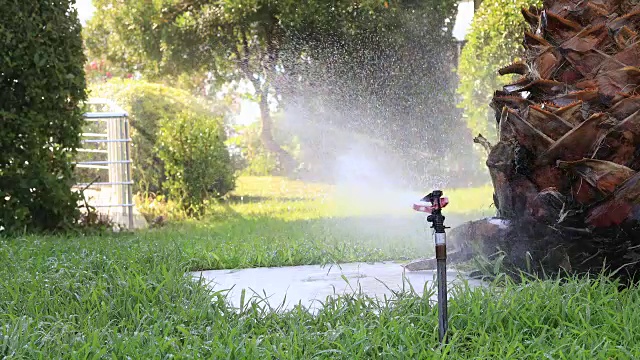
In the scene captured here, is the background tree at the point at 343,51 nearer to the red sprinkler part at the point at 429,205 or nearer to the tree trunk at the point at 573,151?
the tree trunk at the point at 573,151

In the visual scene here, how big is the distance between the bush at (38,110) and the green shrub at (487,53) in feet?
15.3

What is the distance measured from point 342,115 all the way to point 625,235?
8.58m

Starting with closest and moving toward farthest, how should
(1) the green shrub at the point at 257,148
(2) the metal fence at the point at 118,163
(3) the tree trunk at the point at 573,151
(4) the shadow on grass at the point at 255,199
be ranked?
(3) the tree trunk at the point at 573,151, (2) the metal fence at the point at 118,163, (4) the shadow on grass at the point at 255,199, (1) the green shrub at the point at 257,148

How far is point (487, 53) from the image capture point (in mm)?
Answer: 10180

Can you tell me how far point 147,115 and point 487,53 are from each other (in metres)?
4.63

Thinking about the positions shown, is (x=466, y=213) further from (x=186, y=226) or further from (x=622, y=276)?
(x=622, y=276)

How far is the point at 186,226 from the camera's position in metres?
8.84

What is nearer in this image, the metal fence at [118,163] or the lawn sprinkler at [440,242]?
the lawn sprinkler at [440,242]

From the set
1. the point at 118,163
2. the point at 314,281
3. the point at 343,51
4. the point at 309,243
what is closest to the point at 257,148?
the point at 343,51

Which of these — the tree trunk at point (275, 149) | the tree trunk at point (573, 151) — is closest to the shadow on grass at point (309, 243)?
the tree trunk at point (573, 151)

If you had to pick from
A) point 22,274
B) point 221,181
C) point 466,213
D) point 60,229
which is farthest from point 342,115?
point 22,274

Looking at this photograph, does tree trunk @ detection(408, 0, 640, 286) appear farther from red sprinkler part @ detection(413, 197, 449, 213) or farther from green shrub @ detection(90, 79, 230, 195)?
green shrub @ detection(90, 79, 230, 195)

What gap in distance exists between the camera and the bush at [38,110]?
6.44 metres

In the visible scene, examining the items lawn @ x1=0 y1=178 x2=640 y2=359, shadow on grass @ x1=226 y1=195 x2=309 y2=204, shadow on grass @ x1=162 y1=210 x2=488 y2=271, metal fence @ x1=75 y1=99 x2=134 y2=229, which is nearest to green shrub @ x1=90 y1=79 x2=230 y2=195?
metal fence @ x1=75 y1=99 x2=134 y2=229
